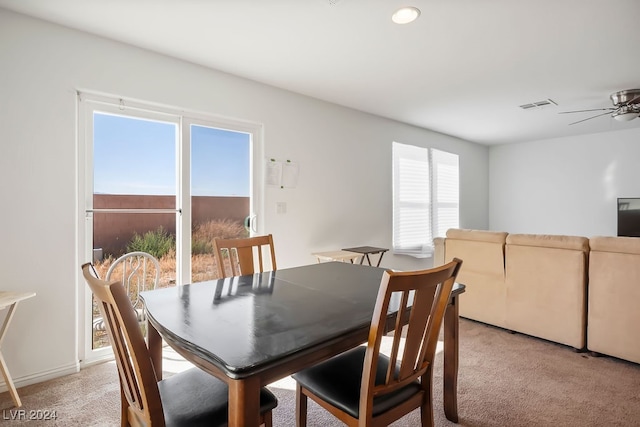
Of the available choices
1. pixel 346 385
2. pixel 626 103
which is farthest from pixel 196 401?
pixel 626 103

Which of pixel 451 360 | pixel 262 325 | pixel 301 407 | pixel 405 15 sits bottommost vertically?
pixel 301 407

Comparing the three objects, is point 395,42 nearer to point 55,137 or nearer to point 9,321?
point 55,137

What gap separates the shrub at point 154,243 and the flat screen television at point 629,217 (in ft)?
20.4

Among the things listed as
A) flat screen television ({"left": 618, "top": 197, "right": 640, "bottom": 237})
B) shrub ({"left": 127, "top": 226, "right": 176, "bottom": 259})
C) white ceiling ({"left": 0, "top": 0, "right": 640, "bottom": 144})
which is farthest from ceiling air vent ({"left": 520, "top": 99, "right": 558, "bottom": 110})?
shrub ({"left": 127, "top": 226, "right": 176, "bottom": 259})

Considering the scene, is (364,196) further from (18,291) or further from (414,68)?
(18,291)

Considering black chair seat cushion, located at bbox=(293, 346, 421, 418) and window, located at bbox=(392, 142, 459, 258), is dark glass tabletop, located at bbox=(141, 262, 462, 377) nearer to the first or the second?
black chair seat cushion, located at bbox=(293, 346, 421, 418)

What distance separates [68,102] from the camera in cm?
236

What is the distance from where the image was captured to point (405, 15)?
2164 millimetres

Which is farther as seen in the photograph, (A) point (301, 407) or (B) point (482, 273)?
(B) point (482, 273)

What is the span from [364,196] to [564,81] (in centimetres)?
243

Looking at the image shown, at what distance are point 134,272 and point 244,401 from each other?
2.02 m

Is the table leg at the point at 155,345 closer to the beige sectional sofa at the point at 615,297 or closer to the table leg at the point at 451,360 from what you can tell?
the table leg at the point at 451,360

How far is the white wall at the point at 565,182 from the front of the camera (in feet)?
17.2

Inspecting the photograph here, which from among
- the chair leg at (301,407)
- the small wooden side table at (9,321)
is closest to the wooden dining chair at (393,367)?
the chair leg at (301,407)
